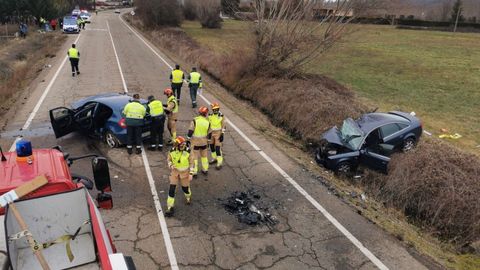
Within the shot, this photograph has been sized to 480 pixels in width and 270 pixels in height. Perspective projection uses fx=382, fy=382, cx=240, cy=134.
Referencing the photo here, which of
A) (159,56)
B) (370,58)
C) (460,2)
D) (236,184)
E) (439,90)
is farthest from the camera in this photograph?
(460,2)

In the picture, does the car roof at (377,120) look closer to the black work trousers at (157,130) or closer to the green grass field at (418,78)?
the green grass field at (418,78)

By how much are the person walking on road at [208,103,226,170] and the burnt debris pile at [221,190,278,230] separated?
1479 mm

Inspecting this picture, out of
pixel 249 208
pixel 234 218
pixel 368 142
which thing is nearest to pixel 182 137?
pixel 249 208

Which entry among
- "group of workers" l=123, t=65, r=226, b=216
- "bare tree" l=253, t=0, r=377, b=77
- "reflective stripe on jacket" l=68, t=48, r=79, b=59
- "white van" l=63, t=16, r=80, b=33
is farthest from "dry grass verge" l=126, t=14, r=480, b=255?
"white van" l=63, t=16, r=80, b=33

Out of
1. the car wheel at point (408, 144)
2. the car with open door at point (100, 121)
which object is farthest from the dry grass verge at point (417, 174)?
the car with open door at point (100, 121)

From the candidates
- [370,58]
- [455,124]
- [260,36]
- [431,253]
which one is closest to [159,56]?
[260,36]

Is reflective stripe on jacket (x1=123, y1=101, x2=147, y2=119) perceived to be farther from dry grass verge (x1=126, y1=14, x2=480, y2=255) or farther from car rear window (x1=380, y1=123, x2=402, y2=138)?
car rear window (x1=380, y1=123, x2=402, y2=138)

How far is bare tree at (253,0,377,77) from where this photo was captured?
734 inches

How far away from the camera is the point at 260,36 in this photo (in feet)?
62.7

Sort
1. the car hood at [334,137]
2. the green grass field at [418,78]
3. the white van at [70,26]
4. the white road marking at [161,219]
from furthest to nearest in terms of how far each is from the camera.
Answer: the white van at [70,26], the green grass field at [418,78], the car hood at [334,137], the white road marking at [161,219]

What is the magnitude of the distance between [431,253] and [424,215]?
191cm

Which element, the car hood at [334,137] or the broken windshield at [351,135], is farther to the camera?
the car hood at [334,137]

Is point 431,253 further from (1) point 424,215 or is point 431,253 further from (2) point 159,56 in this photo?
(2) point 159,56

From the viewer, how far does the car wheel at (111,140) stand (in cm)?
1096
